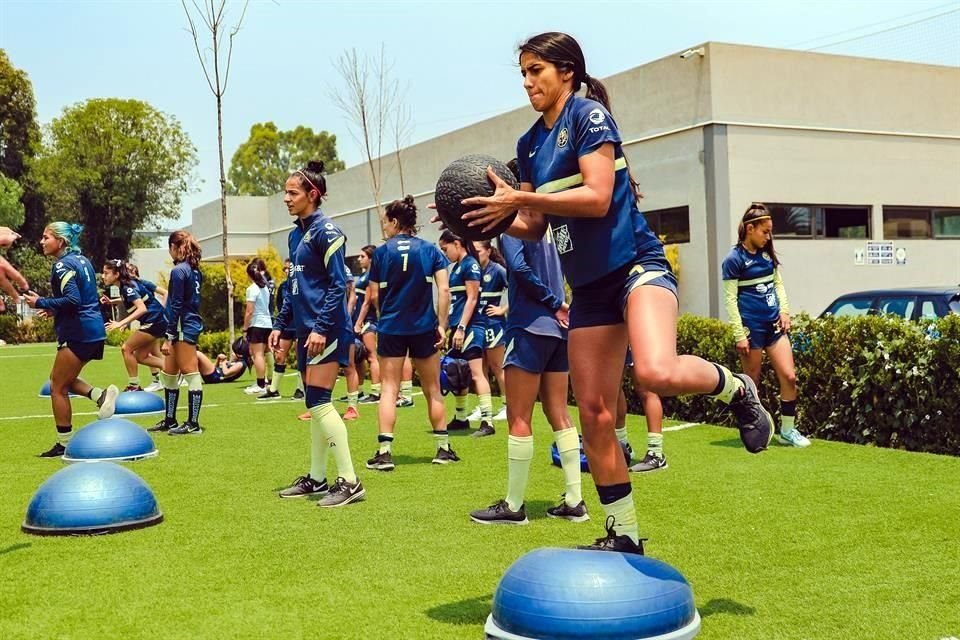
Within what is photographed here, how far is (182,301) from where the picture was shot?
10.6 m

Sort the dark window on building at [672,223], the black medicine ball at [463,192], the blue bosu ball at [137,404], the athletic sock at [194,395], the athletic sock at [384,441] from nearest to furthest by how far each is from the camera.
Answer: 1. the black medicine ball at [463,192]
2. the athletic sock at [384,441]
3. the athletic sock at [194,395]
4. the blue bosu ball at [137,404]
5. the dark window on building at [672,223]

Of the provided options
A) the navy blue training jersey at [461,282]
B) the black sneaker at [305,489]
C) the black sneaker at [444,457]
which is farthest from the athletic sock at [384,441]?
the navy blue training jersey at [461,282]

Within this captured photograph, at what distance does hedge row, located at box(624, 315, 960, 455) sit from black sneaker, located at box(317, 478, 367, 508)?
5.12 m

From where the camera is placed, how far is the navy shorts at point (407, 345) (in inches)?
324

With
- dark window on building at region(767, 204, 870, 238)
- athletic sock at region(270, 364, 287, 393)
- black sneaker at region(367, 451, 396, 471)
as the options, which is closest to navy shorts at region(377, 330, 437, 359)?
black sneaker at region(367, 451, 396, 471)

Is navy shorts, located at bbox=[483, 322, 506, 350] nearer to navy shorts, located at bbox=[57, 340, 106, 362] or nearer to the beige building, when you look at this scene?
navy shorts, located at bbox=[57, 340, 106, 362]

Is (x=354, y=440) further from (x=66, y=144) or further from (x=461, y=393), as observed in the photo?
(x=66, y=144)

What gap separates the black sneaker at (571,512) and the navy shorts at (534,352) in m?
0.85

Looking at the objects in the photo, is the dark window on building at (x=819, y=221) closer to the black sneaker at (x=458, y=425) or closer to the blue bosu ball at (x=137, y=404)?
the black sneaker at (x=458, y=425)

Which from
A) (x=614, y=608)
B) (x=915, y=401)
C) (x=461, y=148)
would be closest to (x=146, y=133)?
(x=461, y=148)

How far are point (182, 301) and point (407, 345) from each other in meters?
3.46

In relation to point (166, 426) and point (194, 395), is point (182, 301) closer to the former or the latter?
point (194, 395)

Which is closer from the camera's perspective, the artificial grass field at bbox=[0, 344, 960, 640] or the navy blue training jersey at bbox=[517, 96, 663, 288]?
the navy blue training jersey at bbox=[517, 96, 663, 288]

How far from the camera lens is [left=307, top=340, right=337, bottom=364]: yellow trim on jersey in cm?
675
